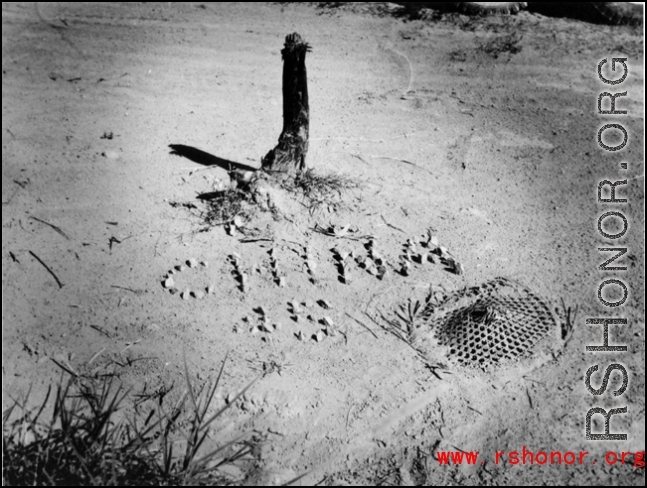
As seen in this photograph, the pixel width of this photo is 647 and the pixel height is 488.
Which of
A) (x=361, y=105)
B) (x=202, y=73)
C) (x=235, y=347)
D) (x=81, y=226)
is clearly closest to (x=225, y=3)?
(x=202, y=73)

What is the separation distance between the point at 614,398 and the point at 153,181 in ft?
11.7

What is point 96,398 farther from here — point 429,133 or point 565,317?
point 429,133

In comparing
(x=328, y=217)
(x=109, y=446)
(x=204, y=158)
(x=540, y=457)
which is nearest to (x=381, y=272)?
(x=328, y=217)

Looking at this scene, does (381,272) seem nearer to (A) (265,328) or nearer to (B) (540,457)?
(A) (265,328)

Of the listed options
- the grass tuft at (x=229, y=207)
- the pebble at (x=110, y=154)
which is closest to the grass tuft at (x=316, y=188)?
the grass tuft at (x=229, y=207)

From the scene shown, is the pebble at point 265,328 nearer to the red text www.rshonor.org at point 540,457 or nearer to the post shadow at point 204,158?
the red text www.rshonor.org at point 540,457

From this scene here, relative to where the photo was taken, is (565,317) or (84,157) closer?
(565,317)

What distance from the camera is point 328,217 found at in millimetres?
4660

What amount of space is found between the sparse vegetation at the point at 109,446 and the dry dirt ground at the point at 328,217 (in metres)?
0.17

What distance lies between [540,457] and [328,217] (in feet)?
7.32

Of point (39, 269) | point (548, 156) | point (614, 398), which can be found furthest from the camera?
point (548, 156)

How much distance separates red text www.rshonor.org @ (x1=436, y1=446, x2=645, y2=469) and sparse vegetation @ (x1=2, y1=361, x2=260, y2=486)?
1074mm

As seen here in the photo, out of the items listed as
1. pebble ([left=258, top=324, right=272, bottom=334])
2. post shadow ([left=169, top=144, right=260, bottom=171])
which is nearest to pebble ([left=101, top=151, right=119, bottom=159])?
post shadow ([left=169, top=144, right=260, bottom=171])

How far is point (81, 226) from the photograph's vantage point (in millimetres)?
4406
